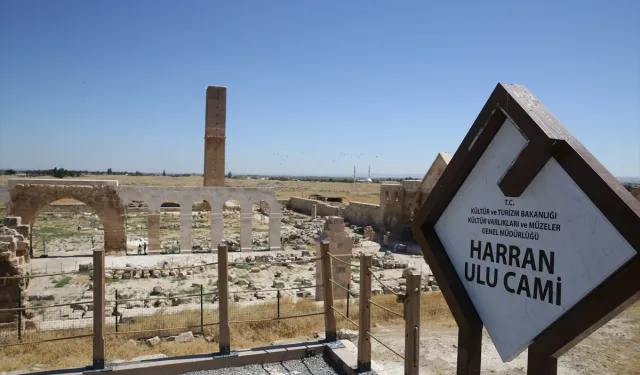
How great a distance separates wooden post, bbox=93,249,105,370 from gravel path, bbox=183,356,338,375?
44.2 inches

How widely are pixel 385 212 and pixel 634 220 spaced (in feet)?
85.8

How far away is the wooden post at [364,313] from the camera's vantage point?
550 cm

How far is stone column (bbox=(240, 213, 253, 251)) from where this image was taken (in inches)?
893

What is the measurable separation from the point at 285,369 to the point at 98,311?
251cm

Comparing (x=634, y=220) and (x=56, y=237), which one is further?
(x=56, y=237)

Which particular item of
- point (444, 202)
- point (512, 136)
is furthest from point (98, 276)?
point (512, 136)

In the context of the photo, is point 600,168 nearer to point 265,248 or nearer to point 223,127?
point 265,248

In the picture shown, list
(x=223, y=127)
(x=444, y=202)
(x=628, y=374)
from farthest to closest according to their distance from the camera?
(x=223, y=127) → (x=628, y=374) → (x=444, y=202)

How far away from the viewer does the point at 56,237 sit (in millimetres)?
25562

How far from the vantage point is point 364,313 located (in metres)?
5.60

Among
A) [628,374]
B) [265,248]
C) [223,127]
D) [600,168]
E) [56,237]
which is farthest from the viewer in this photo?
[223,127]

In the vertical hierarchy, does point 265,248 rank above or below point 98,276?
below

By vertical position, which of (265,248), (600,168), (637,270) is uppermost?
(600,168)

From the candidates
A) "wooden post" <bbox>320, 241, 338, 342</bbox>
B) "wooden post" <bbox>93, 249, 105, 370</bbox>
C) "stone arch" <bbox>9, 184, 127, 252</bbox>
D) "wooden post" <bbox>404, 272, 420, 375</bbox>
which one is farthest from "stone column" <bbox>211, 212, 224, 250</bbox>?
"wooden post" <bbox>404, 272, 420, 375</bbox>
